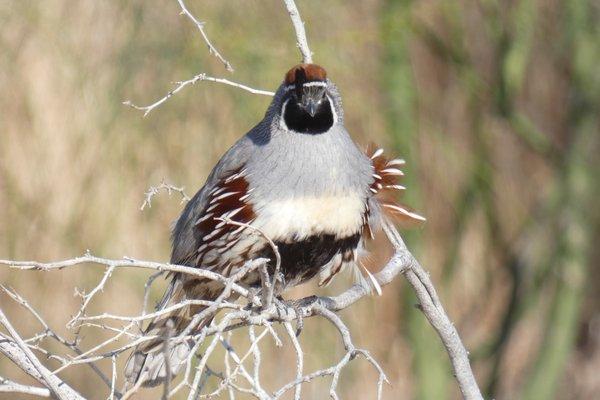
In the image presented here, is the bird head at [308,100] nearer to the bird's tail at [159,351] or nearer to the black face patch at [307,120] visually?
the black face patch at [307,120]

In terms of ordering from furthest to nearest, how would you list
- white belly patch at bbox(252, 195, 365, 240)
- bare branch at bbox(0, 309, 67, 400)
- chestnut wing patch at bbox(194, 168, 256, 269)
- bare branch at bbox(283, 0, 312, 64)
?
chestnut wing patch at bbox(194, 168, 256, 269), white belly patch at bbox(252, 195, 365, 240), bare branch at bbox(283, 0, 312, 64), bare branch at bbox(0, 309, 67, 400)

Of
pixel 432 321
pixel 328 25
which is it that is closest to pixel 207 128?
pixel 328 25

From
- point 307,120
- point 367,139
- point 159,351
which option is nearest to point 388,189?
point 307,120

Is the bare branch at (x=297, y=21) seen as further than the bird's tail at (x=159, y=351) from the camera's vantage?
No

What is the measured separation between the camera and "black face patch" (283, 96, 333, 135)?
310 cm

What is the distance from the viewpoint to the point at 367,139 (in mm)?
5285

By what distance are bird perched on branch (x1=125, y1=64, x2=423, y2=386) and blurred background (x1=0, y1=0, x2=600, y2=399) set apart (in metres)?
1.64

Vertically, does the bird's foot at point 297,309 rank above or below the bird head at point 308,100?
below

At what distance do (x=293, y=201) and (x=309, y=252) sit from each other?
151 mm

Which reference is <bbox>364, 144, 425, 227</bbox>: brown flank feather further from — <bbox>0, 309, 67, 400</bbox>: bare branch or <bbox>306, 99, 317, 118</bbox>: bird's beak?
<bbox>0, 309, 67, 400</bbox>: bare branch

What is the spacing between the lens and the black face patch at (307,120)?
3.10m

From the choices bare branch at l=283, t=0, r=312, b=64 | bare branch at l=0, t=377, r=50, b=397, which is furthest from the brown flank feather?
bare branch at l=0, t=377, r=50, b=397

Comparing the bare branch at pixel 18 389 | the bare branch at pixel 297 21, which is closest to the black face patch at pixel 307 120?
the bare branch at pixel 297 21

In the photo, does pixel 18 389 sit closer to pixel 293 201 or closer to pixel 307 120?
pixel 293 201
